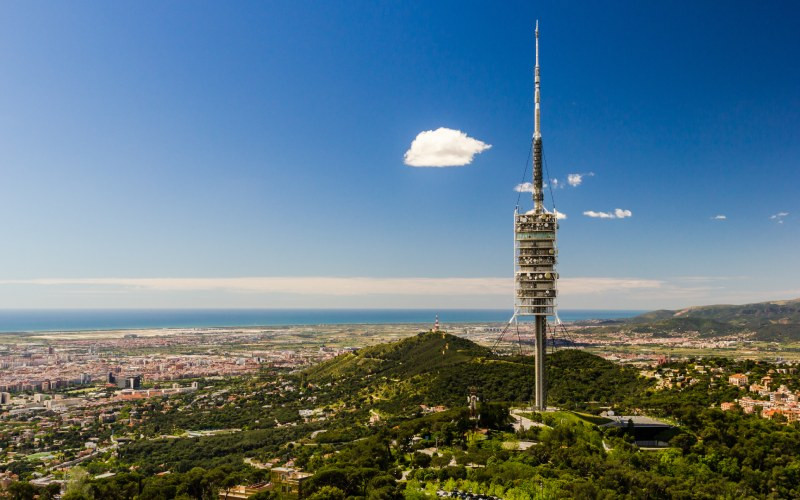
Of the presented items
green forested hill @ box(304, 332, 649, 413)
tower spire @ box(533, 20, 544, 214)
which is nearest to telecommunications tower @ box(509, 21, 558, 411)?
tower spire @ box(533, 20, 544, 214)

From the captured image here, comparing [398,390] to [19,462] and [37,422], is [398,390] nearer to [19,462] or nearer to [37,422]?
[19,462]

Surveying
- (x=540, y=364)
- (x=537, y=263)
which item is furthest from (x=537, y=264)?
(x=540, y=364)

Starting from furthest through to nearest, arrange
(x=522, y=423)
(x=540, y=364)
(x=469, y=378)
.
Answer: (x=469, y=378) → (x=540, y=364) → (x=522, y=423)

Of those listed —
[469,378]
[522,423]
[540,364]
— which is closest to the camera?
[522,423]

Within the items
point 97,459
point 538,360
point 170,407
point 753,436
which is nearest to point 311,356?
point 170,407

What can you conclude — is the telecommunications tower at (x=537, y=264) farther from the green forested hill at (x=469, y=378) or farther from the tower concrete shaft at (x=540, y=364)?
the green forested hill at (x=469, y=378)

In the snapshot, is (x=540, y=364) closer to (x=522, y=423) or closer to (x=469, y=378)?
(x=522, y=423)
